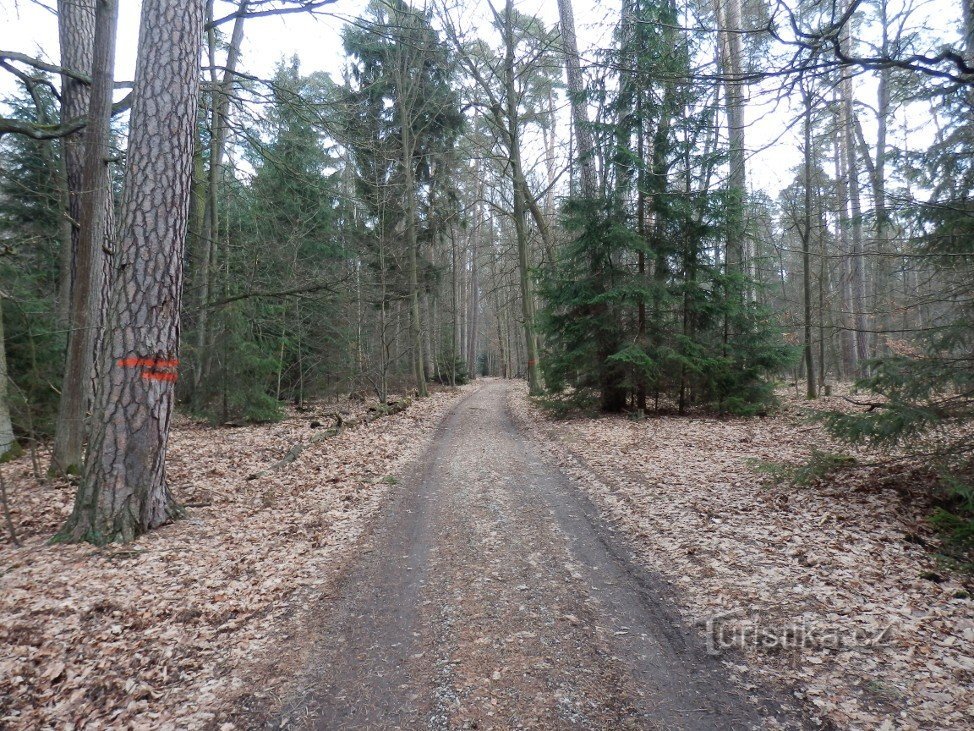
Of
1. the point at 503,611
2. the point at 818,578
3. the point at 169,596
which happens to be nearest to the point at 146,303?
the point at 169,596

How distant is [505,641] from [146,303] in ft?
15.6

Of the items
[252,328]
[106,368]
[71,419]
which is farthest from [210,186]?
[106,368]

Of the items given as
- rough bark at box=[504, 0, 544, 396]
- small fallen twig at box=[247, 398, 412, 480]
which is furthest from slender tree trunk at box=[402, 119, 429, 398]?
rough bark at box=[504, 0, 544, 396]

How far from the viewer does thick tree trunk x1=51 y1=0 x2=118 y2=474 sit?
6551 mm

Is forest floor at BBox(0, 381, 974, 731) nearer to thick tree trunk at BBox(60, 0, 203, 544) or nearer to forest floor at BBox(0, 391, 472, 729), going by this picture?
forest floor at BBox(0, 391, 472, 729)

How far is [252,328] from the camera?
46.5 ft

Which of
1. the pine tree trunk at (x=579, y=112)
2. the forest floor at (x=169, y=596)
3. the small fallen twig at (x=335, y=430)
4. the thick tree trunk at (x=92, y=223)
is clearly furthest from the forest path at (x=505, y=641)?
the pine tree trunk at (x=579, y=112)

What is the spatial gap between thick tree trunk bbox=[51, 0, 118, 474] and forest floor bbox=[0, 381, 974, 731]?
145cm

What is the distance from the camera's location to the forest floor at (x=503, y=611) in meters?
3.00

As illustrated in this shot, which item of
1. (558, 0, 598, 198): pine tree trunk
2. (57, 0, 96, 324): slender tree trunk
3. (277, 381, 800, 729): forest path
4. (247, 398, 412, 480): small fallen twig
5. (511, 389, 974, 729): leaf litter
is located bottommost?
(277, 381, 800, 729): forest path

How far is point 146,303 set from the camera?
5.41 m

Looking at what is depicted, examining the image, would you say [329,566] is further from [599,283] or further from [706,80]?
[599,283]

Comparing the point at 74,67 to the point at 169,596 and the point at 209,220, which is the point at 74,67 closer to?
the point at 209,220

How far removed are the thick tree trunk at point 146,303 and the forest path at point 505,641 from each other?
2508 millimetres
